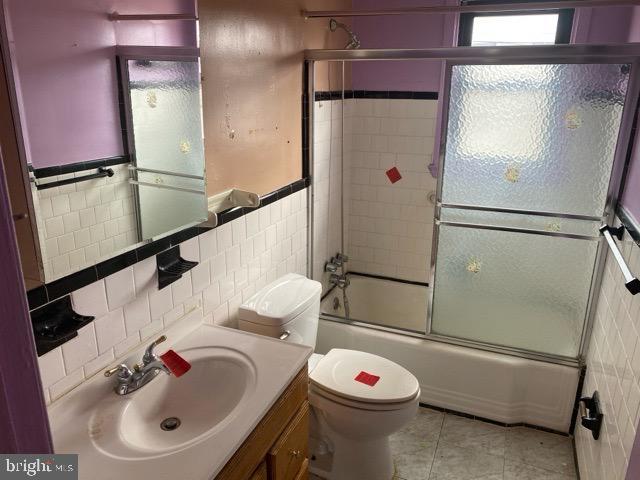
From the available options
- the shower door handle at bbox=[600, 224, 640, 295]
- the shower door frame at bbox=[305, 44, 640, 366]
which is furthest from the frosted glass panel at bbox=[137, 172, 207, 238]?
the shower door handle at bbox=[600, 224, 640, 295]

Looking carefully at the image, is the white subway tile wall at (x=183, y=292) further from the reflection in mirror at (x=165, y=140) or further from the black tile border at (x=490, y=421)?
the black tile border at (x=490, y=421)

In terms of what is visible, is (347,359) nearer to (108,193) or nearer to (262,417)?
(262,417)

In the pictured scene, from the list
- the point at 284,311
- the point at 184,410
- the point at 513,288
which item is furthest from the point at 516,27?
the point at 184,410

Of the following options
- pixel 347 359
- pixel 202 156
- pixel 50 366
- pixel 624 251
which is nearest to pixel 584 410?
pixel 624 251

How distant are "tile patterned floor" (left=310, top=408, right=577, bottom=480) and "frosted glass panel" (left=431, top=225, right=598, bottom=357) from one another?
43 cm

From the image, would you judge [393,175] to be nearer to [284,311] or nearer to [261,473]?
[284,311]

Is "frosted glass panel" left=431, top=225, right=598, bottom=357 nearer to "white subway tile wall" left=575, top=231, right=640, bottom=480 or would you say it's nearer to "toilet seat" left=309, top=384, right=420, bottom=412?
"white subway tile wall" left=575, top=231, right=640, bottom=480

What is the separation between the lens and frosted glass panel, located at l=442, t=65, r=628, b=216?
2084 millimetres

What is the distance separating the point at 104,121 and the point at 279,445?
106 centimetres

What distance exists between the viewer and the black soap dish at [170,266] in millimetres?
1631

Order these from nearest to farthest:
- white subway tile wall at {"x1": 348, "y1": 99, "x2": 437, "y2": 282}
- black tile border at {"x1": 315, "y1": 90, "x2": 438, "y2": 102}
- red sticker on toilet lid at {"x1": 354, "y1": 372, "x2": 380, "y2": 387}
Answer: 1. red sticker on toilet lid at {"x1": 354, "y1": 372, "x2": 380, "y2": 387}
2. black tile border at {"x1": 315, "y1": 90, "x2": 438, "y2": 102}
3. white subway tile wall at {"x1": 348, "y1": 99, "x2": 437, "y2": 282}

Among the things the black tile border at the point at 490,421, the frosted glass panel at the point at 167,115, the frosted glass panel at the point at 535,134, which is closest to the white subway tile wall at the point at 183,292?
the frosted glass panel at the point at 167,115

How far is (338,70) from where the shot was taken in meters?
2.98

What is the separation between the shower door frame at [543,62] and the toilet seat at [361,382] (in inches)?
20.4
